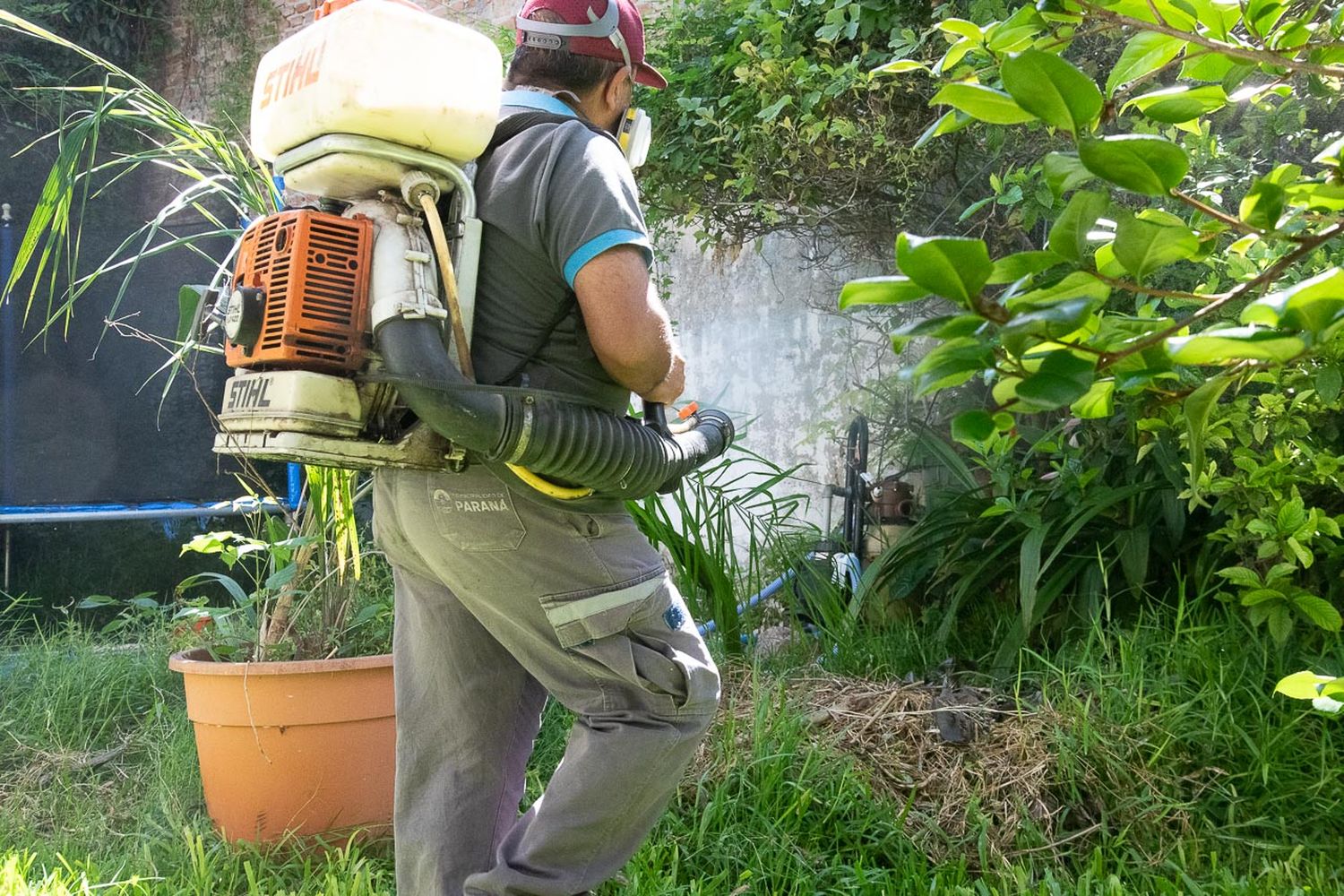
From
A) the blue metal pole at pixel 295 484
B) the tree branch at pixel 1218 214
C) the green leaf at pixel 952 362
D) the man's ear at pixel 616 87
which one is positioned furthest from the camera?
the blue metal pole at pixel 295 484

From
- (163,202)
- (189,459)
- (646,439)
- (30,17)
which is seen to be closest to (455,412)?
(646,439)

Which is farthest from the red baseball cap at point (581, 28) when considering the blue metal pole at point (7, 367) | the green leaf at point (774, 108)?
the blue metal pole at point (7, 367)

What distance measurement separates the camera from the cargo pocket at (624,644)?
5.70 feet

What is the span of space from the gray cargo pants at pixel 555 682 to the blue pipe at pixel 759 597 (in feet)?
4.66

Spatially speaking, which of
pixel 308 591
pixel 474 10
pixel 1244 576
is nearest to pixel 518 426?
pixel 308 591

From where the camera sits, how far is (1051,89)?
0.68m

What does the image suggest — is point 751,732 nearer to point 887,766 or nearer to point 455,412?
point 887,766

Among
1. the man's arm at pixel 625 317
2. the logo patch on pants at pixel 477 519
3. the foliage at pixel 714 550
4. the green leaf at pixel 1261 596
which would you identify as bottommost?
the foliage at pixel 714 550

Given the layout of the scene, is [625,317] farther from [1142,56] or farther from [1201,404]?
[1201,404]

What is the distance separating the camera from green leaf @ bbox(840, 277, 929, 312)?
61 centimetres

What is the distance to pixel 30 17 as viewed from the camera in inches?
253

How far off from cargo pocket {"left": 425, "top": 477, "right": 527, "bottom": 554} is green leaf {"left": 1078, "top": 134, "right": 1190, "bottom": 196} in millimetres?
1239

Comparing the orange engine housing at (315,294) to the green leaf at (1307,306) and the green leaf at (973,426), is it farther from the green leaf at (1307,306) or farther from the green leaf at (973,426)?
the green leaf at (1307,306)

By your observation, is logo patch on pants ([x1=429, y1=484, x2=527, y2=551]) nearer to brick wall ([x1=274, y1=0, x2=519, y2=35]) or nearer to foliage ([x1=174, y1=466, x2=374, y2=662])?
foliage ([x1=174, y1=466, x2=374, y2=662])
